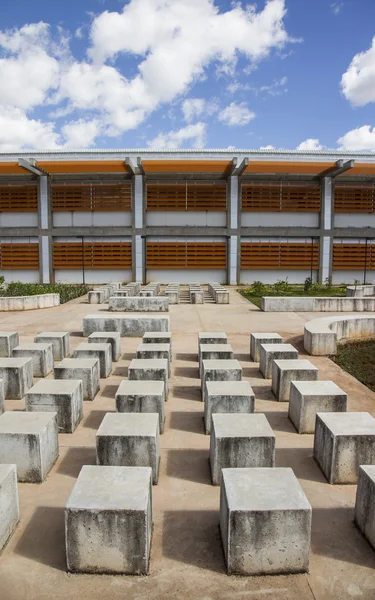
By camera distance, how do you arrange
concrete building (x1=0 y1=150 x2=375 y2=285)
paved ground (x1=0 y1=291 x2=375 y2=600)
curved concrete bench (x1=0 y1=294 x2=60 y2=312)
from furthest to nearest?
concrete building (x1=0 y1=150 x2=375 y2=285) < curved concrete bench (x1=0 y1=294 x2=60 y2=312) < paved ground (x1=0 y1=291 x2=375 y2=600)

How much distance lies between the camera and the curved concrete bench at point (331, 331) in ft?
35.9

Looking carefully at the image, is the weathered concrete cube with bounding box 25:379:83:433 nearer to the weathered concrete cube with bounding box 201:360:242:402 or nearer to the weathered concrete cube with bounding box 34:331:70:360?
the weathered concrete cube with bounding box 201:360:242:402

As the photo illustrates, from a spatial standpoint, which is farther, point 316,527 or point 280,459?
point 280,459

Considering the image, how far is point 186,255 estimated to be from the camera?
105 feet

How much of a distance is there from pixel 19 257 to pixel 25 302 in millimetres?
14853

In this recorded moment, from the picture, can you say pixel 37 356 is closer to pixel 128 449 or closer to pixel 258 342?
pixel 128 449

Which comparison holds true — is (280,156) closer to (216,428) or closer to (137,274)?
(137,274)

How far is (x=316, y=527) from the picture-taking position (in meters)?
4.18

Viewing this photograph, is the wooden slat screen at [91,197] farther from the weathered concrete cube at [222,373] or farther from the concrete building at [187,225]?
the weathered concrete cube at [222,373]

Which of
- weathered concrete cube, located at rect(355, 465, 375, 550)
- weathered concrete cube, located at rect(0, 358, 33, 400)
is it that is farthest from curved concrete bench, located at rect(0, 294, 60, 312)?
weathered concrete cube, located at rect(355, 465, 375, 550)

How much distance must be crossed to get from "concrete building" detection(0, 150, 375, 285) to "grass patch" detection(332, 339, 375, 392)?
19.5m

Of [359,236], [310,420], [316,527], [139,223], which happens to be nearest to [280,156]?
[359,236]

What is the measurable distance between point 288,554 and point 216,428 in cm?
173

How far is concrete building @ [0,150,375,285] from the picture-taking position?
3108cm
